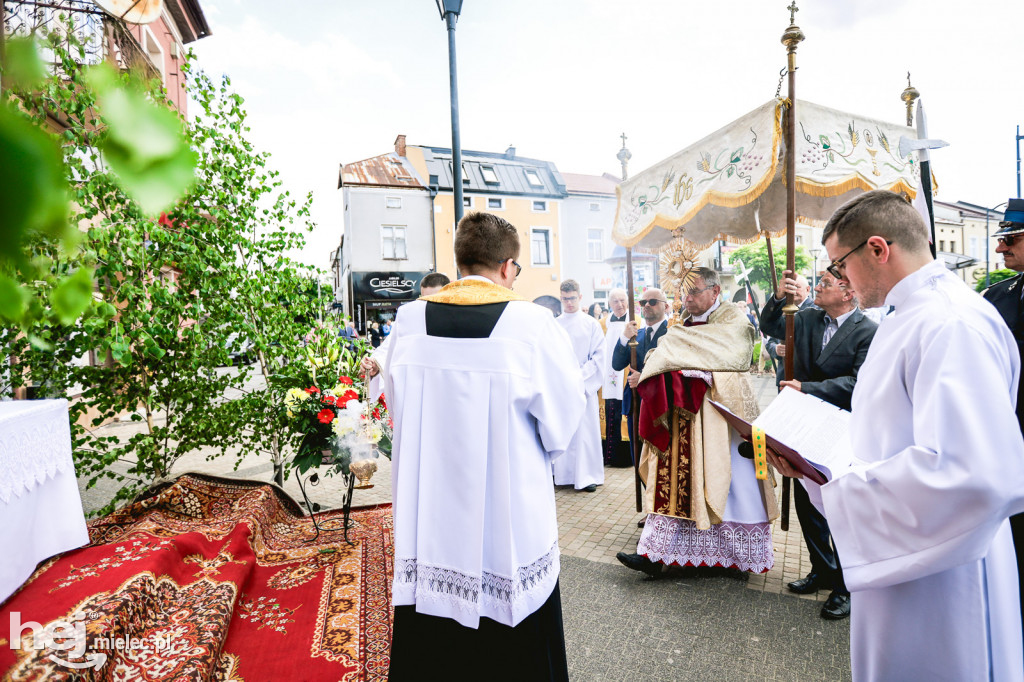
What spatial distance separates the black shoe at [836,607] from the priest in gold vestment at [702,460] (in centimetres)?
46

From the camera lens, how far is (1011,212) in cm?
285

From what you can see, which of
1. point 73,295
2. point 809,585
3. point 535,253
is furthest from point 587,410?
point 535,253

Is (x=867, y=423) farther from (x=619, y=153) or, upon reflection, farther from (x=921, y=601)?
(x=619, y=153)

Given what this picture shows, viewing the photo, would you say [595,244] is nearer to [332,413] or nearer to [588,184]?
[588,184]

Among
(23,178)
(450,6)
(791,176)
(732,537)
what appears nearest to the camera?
(23,178)

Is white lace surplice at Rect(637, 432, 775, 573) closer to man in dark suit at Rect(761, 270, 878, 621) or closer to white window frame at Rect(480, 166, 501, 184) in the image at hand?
man in dark suit at Rect(761, 270, 878, 621)

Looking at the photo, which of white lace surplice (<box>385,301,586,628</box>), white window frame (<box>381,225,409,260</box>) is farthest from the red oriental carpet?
white window frame (<box>381,225,409,260</box>)

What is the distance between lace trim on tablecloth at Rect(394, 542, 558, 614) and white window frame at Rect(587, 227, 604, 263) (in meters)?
29.2

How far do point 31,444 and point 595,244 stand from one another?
2943 cm

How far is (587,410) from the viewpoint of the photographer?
19.5 feet

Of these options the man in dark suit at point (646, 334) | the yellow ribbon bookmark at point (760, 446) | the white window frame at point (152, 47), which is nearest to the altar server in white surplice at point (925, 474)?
the yellow ribbon bookmark at point (760, 446)

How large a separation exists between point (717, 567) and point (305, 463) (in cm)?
320

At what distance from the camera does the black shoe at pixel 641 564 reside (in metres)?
3.71

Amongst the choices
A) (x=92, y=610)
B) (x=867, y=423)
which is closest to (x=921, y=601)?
(x=867, y=423)
